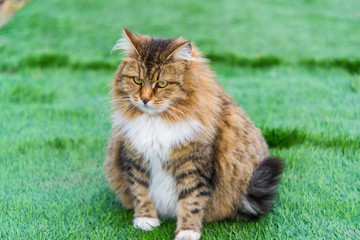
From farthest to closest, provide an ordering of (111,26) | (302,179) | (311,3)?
(311,3) → (111,26) → (302,179)

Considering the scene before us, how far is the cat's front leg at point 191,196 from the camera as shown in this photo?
9.64ft

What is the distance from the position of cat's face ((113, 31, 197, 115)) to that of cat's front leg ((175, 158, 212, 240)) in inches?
17.6

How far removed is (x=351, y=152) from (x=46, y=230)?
299 centimetres

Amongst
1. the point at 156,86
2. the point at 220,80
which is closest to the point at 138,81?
the point at 156,86

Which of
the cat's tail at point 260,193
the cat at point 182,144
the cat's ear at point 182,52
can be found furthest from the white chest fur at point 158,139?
the cat's tail at point 260,193

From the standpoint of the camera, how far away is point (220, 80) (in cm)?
635

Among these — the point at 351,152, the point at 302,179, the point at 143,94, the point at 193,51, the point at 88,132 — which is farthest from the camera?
the point at 88,132

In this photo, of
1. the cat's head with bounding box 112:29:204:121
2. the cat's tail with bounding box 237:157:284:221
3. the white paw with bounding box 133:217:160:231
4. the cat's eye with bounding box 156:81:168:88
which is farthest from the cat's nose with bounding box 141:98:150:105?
the cat's tail with bounding box 237:157:284:221

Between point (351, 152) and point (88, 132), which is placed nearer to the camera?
point (351, 152)

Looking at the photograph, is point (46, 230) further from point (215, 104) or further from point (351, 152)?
point (351, 152)

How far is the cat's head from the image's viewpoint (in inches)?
111

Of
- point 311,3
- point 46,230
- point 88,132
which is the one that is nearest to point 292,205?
point 46,230

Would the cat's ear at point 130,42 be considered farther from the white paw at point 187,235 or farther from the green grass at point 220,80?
the white paw at point 187,235

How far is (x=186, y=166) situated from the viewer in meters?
2.93
